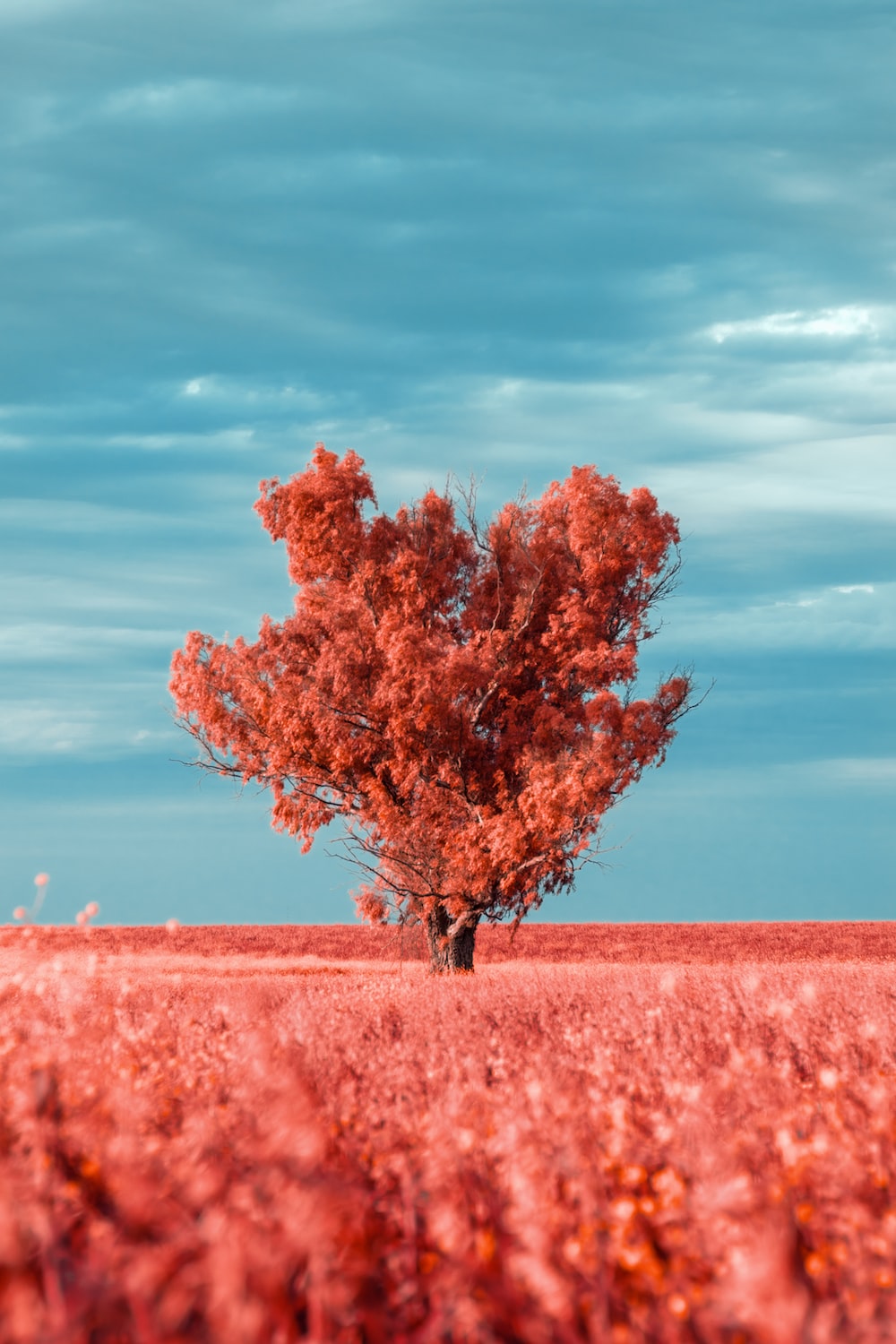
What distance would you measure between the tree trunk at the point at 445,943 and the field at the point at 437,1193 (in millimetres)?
17188

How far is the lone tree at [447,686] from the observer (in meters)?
22.6

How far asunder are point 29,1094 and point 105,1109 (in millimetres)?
578

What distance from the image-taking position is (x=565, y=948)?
4278cm

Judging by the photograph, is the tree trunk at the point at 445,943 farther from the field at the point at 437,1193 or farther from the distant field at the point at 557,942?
the field at the point at 437,1193

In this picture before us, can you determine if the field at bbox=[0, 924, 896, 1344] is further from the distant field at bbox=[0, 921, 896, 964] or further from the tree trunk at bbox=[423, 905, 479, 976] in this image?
the distant field at bbox=[0, 921, 896, 964]

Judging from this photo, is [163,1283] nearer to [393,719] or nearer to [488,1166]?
[488,1166]

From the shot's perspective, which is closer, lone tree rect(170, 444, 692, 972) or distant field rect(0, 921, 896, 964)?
lone tree rect(170, 444, 692, 972)

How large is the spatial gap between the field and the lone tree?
14.0 meters

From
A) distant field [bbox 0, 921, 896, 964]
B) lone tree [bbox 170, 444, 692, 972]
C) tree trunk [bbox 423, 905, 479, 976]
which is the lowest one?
distant field [bbox 0, 921, 896, 964]

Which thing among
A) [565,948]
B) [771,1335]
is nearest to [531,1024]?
[771,1335]

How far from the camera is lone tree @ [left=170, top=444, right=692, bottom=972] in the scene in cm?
2259

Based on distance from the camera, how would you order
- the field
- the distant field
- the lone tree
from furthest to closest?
1. the distant field
2. the lone tree
3. the field

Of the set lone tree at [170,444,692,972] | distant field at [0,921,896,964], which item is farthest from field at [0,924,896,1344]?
distant field at [0,921,896,964]

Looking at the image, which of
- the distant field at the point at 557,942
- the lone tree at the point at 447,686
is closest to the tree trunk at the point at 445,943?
the lone tree at the point at 447,686
